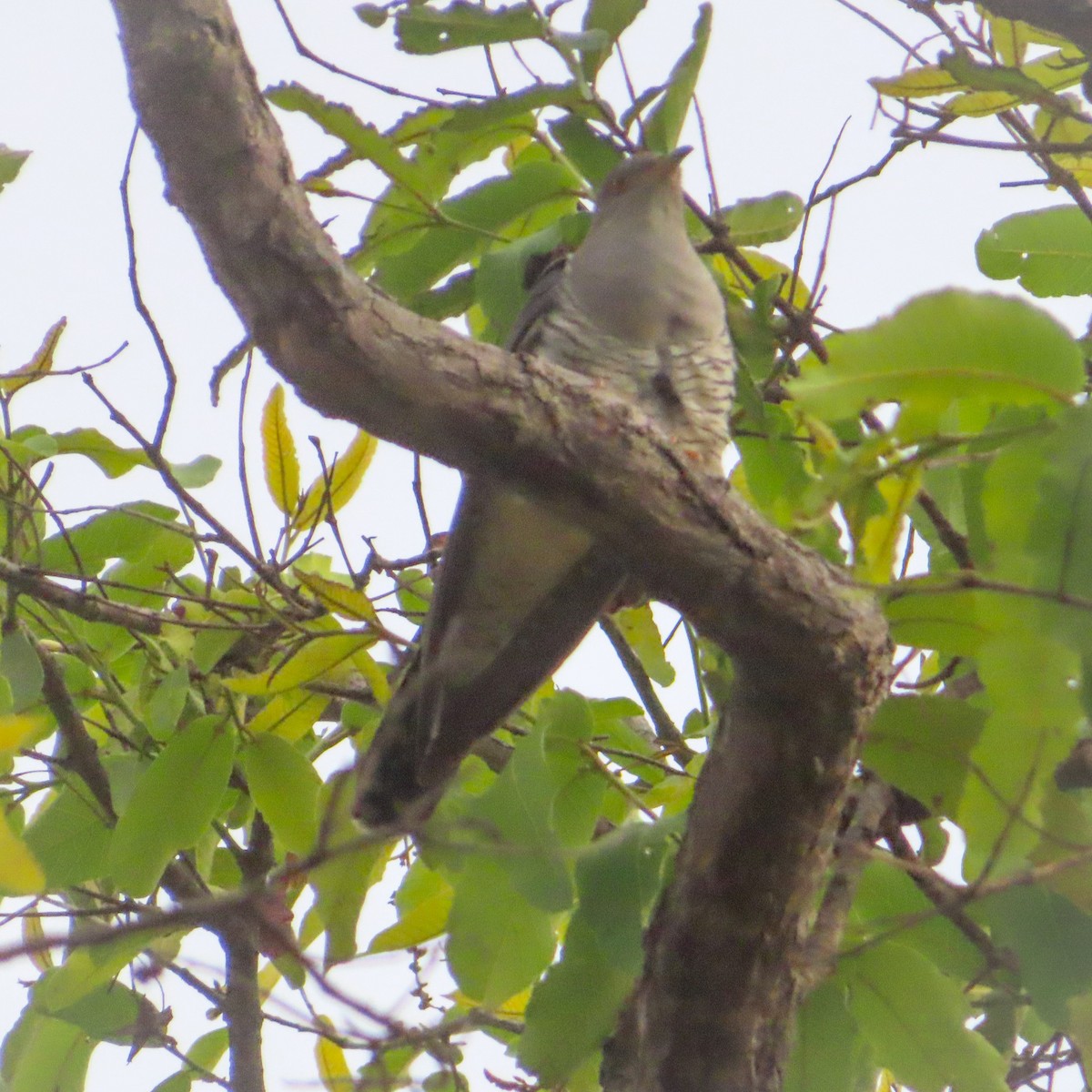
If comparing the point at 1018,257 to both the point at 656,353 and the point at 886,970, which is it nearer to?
the point at 656,353

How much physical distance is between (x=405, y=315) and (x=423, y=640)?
119cm

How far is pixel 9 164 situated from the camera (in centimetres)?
223

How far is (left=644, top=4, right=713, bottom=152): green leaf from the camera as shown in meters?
1.99

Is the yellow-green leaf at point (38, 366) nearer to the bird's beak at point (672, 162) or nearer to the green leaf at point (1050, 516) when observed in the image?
the bird's beak at point (672, 162)

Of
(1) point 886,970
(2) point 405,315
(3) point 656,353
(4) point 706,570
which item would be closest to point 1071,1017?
(1) point 886,970

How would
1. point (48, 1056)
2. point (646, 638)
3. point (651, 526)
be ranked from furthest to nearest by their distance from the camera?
point (646, 638) < point (48, 1056) < point (651, 526)

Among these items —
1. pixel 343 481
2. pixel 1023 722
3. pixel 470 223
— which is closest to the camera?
pixel 1023 722

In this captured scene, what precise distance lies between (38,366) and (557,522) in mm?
1182

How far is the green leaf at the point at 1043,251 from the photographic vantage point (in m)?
2.31

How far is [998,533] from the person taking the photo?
4.15 ft

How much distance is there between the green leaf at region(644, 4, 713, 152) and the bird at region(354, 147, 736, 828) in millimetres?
168

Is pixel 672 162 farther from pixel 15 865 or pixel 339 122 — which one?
pixel 15 865

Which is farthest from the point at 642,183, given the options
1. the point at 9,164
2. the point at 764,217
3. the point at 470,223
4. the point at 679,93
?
the point at 9,164

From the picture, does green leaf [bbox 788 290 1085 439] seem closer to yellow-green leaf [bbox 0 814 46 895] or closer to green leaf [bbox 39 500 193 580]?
yellow-green leaf [bbox 0 814 46 895]
